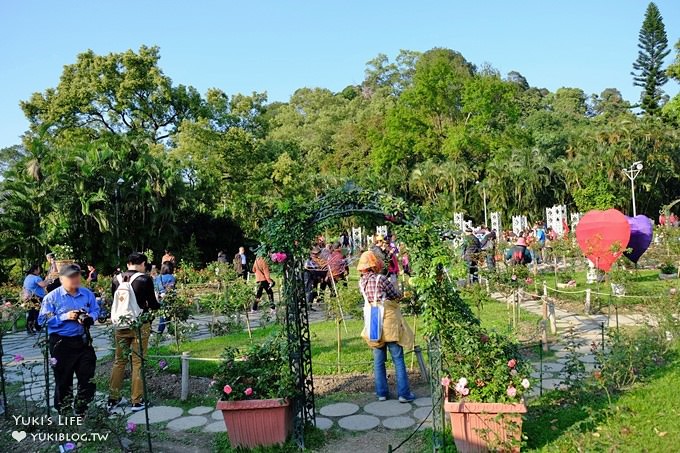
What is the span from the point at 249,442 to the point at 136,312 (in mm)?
1914

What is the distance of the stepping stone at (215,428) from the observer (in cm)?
532

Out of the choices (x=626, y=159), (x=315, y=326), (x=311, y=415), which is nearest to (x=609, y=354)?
(x=311, y=415)

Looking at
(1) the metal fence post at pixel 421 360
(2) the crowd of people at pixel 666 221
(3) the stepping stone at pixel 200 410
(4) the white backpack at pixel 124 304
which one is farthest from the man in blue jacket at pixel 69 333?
(2) the crowd of people at pixel 666 221

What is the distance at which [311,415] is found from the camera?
524 centimetres

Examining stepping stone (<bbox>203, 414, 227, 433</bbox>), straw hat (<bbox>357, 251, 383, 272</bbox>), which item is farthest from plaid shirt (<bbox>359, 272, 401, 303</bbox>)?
stepping stone (<bbox>203, 414, 227, 433</bbox>)

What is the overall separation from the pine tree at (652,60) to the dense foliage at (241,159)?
780 millimetres

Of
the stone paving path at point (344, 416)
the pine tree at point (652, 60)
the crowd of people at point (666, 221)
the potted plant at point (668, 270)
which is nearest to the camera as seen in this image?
the stone paving path at point (344, 416)

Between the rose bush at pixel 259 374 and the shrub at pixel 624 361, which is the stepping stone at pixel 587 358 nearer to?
the shrub at pixel 624 361

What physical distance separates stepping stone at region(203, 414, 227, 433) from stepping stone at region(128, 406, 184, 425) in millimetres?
530

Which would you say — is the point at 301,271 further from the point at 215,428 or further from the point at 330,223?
the point at 215,428

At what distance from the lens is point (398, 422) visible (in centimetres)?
519

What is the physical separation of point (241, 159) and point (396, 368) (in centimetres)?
2159

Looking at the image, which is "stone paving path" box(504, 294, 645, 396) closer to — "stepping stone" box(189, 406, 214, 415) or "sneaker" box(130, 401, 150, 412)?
"stepping stone" box(189, 406, 214, 415)

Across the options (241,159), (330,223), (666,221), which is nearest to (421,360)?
(330,223)
